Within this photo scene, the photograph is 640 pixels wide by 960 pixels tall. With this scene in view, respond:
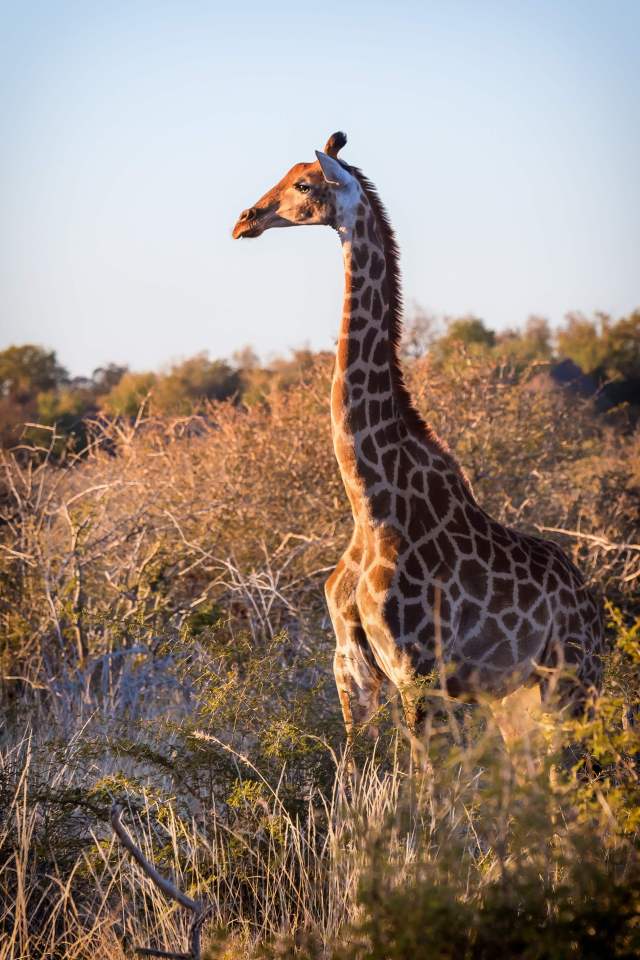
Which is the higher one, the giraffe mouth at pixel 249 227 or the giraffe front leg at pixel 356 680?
the giraffe mouth at pixel 249 227

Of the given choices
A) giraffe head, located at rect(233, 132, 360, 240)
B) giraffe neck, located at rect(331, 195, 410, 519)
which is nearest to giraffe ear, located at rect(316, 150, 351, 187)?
giraffe head, located at rect(233, 132, 360, 240)

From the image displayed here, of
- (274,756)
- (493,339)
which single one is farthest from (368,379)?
(493,339)

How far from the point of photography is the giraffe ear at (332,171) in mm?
4711

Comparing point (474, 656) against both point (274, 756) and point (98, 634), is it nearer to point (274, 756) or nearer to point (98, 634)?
point (274, 756)

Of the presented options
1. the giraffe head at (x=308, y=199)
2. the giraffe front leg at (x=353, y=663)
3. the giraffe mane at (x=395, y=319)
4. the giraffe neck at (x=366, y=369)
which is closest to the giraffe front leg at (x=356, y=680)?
the giraffe front leg at (x=353, y=663)

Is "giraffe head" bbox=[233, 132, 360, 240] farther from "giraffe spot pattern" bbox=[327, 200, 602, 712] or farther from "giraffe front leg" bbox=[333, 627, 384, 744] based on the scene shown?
"giraffe front leg" bbox=[333, 627, 384, 744]

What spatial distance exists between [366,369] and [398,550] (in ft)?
2.57

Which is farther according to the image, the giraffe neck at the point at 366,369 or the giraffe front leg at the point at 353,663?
the giraffe neck at the point at 366,369

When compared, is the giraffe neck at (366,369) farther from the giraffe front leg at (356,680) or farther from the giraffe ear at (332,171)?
the giraffe front leg at (356,680)

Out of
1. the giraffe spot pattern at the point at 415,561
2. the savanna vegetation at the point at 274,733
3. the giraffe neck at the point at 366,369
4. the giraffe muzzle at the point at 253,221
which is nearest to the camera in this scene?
the savanna vegetation at the point at 274,733

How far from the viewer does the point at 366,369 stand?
4.80 meters

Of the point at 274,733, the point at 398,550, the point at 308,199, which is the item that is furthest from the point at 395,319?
the point at 274,733

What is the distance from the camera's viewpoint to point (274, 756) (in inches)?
171

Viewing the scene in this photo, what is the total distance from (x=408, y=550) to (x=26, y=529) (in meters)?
3.21
